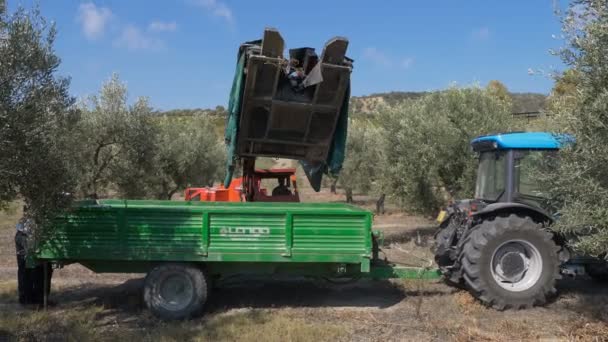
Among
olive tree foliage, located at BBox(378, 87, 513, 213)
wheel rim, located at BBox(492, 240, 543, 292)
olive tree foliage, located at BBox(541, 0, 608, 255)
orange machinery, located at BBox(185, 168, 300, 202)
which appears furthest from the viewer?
olive tree foliage, located at BBox(378, 87, 513, 213)

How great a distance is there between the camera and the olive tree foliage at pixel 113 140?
13.4 m

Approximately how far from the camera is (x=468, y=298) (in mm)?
7953

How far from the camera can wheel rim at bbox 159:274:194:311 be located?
7254mm

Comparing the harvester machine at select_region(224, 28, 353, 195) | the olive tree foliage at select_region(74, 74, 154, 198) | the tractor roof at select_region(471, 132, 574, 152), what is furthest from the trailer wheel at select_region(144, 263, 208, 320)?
the olive tree foliage at select_region(74, 74, 154, 198)

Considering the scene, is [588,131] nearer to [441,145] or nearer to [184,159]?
[441,145]

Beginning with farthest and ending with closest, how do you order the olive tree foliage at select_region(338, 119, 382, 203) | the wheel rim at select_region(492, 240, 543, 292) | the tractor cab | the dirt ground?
the olive tree foliage at select_region(338, 119, 382, 203) < the tractor cab < the wheel rim at select_region(492, 240, 543, 292) < the dirt ground

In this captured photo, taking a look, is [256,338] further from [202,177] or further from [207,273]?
[202,177]

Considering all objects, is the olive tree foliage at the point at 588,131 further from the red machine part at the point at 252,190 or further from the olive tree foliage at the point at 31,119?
the red machine part at the point at 252,190

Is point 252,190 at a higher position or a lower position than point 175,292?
higher

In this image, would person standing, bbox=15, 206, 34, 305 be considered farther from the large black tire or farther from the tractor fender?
the tractor fender

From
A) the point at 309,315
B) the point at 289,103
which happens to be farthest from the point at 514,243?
the point at 289,103

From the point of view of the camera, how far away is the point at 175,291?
734 centimetres

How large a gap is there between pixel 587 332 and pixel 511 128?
7.51 m

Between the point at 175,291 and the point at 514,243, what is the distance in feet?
15.2
